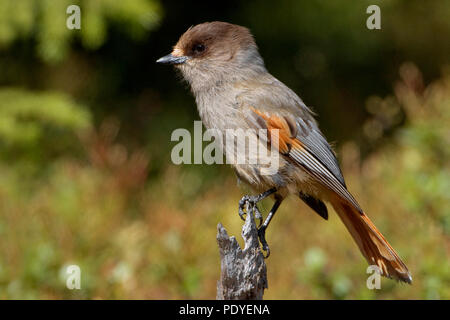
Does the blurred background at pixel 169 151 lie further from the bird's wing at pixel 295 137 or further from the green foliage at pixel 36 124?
the bird's wing at pixel 295 137

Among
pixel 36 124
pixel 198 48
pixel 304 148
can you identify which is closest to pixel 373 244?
pixel 304 148

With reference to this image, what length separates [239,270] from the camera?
352 cm

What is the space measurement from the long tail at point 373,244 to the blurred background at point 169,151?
0.91 m

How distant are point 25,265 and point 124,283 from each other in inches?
32.1

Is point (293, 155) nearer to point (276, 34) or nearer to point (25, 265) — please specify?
point (25, 265)

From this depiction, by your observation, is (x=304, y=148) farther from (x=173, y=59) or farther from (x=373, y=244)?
Answer: (x=173, y=59)

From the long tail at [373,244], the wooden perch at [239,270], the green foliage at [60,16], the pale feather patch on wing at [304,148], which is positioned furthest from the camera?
the green foliage at [60,16]

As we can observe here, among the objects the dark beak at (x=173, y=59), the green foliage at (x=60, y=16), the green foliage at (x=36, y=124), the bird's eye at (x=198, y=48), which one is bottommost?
the dark beak at (x=173, y=59)

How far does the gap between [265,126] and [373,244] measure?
0.96 meters

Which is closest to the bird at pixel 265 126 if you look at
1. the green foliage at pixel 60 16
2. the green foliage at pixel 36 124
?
the green foliage at pixel 60 16

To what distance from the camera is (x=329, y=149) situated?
4.25m

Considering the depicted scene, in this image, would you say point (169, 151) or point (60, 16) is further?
point (169, 151)

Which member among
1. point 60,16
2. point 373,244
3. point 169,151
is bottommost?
point 373,244

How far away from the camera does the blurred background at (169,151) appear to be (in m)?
5.30
